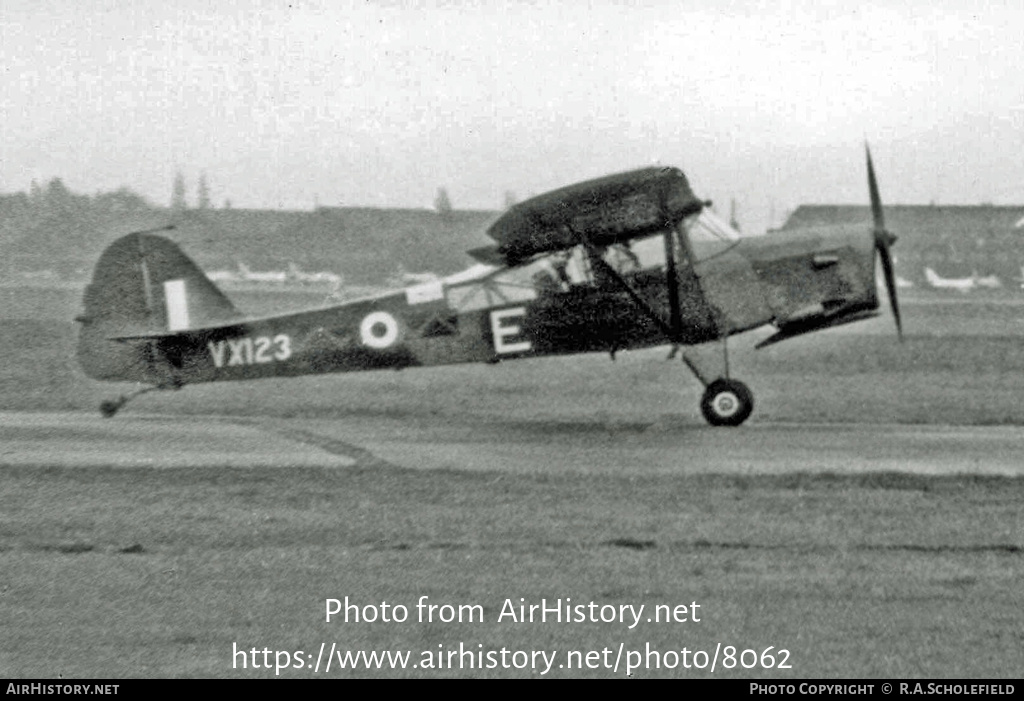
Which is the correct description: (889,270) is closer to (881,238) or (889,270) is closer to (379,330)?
(881,238)

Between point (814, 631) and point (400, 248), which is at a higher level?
point (400, 248)

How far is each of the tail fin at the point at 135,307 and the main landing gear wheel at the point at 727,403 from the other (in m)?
5.48

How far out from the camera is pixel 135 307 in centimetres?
1532

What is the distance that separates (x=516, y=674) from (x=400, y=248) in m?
42.4

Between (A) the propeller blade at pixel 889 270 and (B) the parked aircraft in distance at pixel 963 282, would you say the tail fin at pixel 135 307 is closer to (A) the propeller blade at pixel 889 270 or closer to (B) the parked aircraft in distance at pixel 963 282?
(A) the propeller blade at pixel 889 270

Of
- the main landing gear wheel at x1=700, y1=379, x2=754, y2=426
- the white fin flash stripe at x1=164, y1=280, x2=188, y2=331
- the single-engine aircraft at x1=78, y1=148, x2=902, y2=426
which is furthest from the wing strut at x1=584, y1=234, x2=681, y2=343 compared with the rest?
the white fin flash stripe at x1=164, y1=280, x2=188, y2=331

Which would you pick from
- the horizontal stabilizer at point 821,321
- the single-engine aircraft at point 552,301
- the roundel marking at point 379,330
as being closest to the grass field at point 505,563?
the single-engine aircraft at point 552,301

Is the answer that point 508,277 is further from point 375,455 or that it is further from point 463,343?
point 375,455

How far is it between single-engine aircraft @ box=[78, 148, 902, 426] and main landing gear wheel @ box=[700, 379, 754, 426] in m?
0.02

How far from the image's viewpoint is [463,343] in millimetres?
15055

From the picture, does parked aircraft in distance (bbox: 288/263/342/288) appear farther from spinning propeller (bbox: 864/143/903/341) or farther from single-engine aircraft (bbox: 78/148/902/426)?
spinning propeller (bbox: 864/143/903/341)

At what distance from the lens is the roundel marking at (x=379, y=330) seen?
49.7 ft

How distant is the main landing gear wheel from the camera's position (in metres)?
14.7
